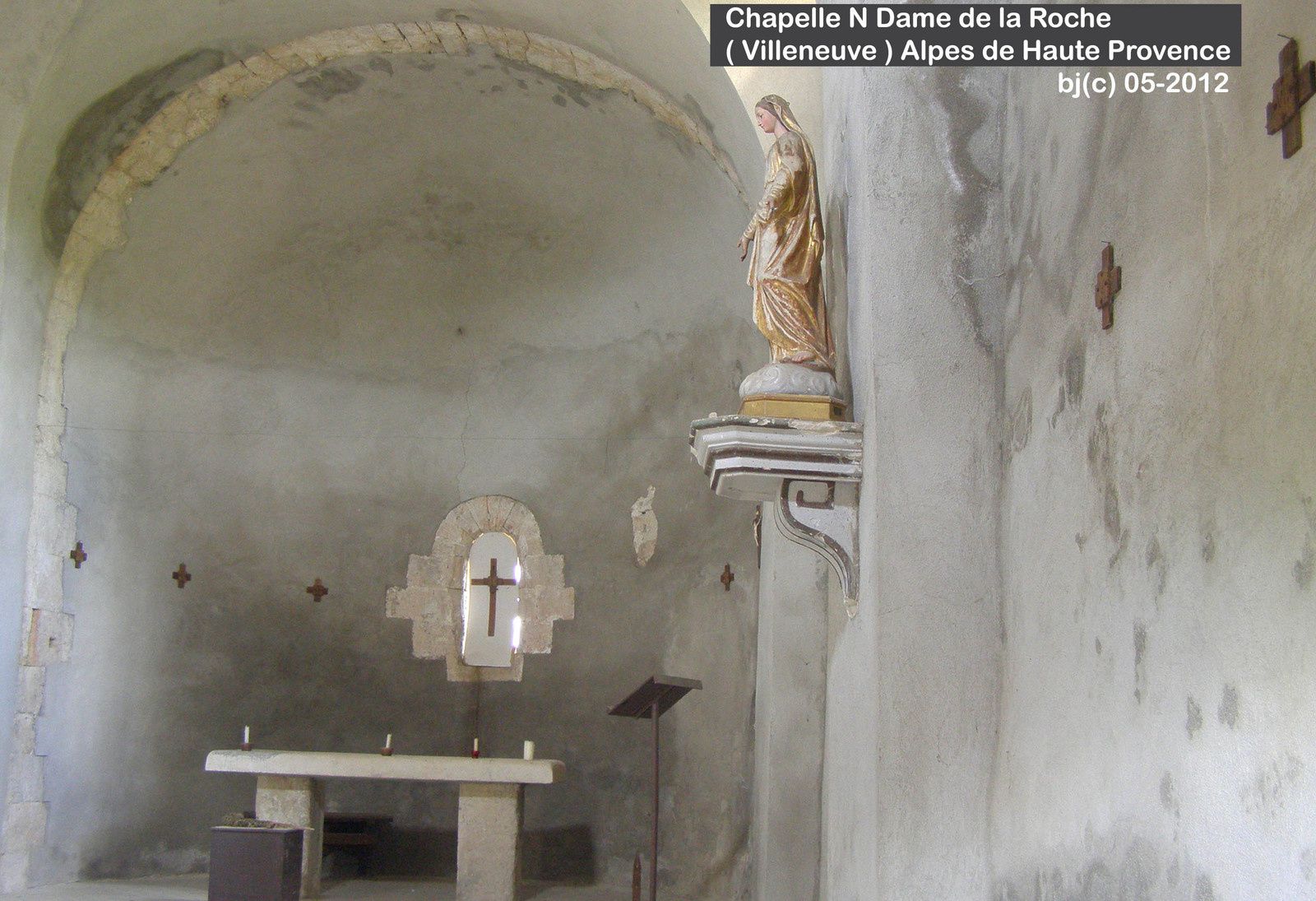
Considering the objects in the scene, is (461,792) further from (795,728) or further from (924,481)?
(924,481)

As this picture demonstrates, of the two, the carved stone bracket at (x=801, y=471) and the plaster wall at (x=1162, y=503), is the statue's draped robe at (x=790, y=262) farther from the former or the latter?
the plaster wall at (x=1162, y=503)

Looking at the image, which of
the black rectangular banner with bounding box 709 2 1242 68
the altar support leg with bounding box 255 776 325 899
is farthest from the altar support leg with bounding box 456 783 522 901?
the black rectangular banner with bounding box 709 2 1242 68

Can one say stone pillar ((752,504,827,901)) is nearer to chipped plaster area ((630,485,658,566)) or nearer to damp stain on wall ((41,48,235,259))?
chipped plaster area ((630,485,658,566))

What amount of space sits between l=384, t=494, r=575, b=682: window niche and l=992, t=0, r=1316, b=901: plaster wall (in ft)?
16.2

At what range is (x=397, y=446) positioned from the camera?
8.80 metres

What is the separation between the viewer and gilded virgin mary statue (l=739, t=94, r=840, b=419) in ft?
14.0

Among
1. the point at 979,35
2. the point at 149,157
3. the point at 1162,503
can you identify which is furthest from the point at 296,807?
the point at 1162,503

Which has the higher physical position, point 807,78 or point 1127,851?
point 807,78

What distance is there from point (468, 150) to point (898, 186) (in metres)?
5.04

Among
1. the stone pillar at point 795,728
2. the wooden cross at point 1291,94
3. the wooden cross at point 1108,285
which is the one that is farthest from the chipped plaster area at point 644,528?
the wooden cross at point 1291,94

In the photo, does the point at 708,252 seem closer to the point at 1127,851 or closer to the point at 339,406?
the point at 339,406

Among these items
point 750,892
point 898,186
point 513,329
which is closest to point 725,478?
point 898,186

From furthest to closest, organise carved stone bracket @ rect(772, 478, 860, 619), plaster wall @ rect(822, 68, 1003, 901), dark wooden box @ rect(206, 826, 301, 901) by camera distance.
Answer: dark wooden box @ rect(206, 826, 301, 901)
carved stone bracket @ rect(772, 478, 860, 619)
plaster wall @ rect(822, 68, 1003, 901)

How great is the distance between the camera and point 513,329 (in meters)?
8.90
